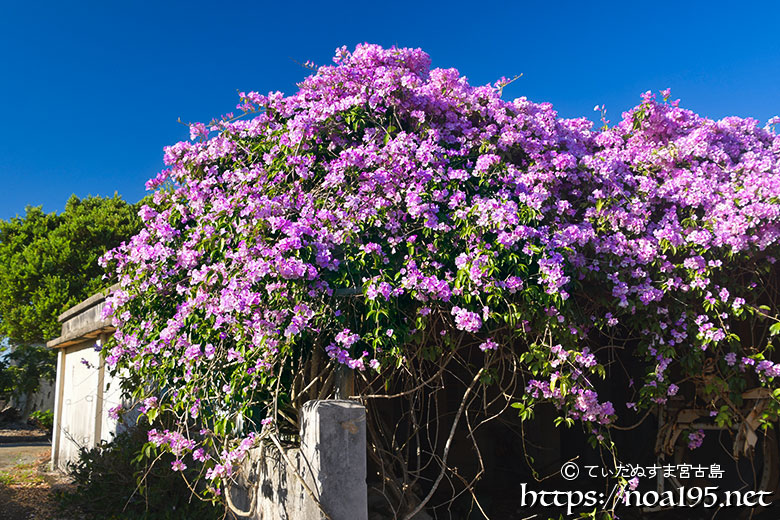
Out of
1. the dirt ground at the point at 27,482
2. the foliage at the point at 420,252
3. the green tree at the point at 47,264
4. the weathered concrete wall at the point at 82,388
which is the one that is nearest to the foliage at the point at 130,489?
the dirt ground at the point at 27,482

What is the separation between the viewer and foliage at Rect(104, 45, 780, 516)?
13.5 ft

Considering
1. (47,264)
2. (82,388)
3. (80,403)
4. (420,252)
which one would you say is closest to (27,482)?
(80,403)

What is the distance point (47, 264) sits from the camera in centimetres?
1805

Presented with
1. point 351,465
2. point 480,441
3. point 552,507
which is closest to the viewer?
point 351,465

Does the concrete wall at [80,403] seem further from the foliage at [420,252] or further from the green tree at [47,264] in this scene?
the green tree at [47,264]

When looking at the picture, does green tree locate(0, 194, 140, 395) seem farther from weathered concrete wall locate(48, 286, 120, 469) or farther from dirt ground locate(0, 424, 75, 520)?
weathered concrete wall locate(48, 286, 120, 469)

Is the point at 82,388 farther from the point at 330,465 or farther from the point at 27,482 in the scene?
the point at 330,465

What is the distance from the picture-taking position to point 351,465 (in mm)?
3799

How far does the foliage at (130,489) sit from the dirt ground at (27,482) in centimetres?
41

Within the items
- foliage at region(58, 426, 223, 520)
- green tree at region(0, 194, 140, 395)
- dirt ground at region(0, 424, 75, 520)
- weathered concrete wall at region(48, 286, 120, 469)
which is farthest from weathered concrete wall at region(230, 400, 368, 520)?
green tree at region(0, 194, 140, 395)

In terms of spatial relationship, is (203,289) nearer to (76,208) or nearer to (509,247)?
(509,247)

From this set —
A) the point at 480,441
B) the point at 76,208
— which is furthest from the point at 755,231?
the point at 76,208

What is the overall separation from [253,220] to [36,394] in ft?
72.6

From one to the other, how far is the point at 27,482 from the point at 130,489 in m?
4.66
